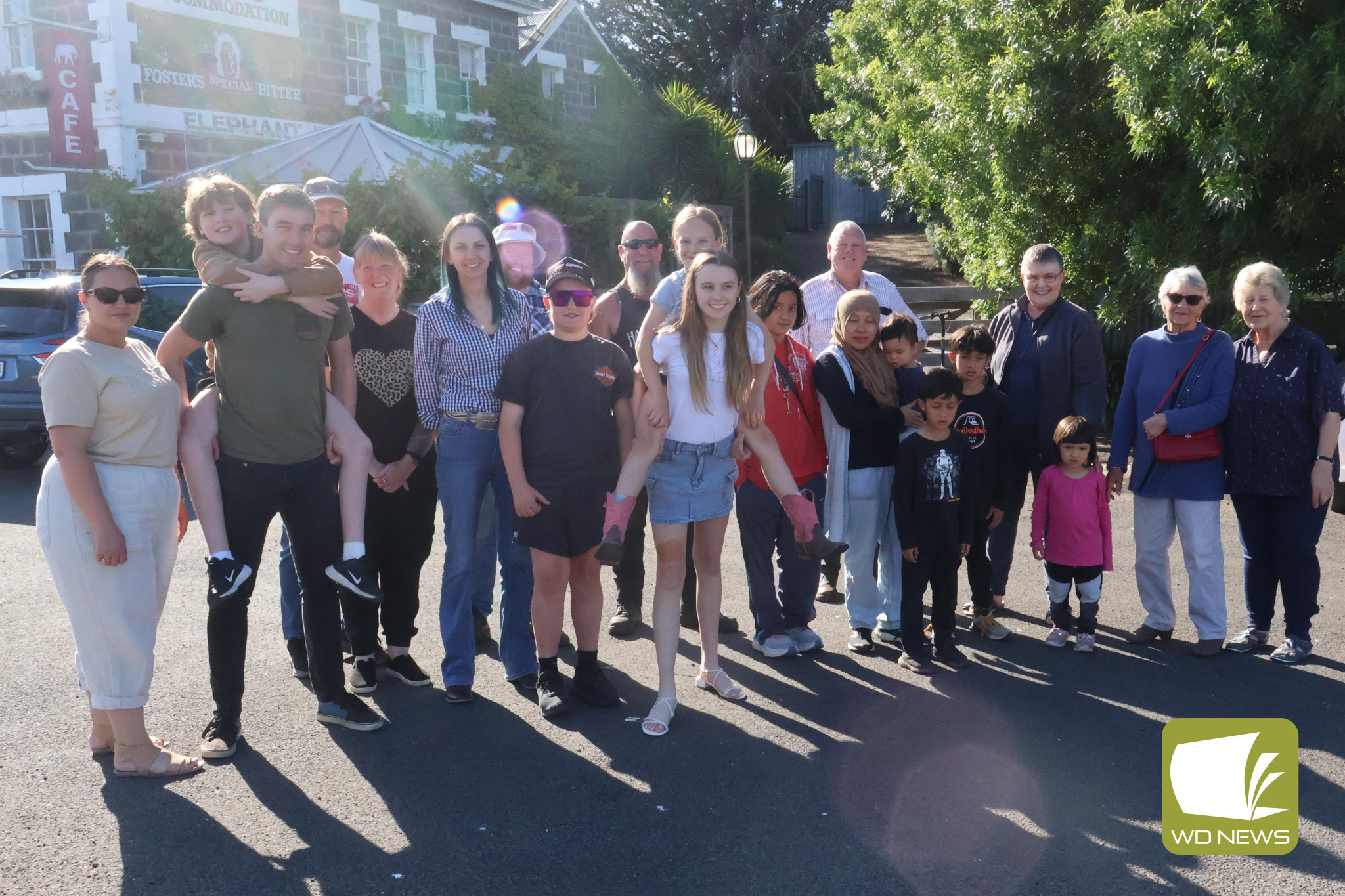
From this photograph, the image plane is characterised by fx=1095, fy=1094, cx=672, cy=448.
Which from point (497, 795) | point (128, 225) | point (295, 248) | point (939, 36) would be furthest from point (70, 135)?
point (497, 795)

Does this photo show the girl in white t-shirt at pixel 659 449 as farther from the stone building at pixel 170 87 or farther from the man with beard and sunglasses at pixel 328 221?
the stone building at pixel 170 87

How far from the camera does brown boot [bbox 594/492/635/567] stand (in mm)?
4008

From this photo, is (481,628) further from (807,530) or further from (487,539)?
(807,530)

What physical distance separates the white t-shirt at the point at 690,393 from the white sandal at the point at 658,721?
3.34 feet

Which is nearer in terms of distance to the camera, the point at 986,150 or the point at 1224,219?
the point at 1224,219

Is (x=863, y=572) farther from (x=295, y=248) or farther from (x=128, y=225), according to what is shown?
(x=128, y=225)

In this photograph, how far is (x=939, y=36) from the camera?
12500 mm

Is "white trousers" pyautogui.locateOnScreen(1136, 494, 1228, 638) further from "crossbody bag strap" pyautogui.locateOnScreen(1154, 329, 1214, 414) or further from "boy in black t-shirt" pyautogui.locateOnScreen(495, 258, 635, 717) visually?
"boy in black t-shirt" pyautogui.locateOnScreen(495, 258, 635, 717)

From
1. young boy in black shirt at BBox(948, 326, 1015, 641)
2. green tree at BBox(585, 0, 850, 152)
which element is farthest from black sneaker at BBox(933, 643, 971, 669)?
green tree at BBox(585, 0, 850, 152)

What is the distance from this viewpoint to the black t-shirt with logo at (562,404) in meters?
4.27

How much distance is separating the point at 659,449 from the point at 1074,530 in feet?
6.84

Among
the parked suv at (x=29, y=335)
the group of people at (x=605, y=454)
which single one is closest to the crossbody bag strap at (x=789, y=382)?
the group of people at (x=605, y=454)

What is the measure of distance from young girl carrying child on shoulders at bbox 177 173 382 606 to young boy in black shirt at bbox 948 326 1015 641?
2.72 meters

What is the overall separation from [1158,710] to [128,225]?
13.9 meters
